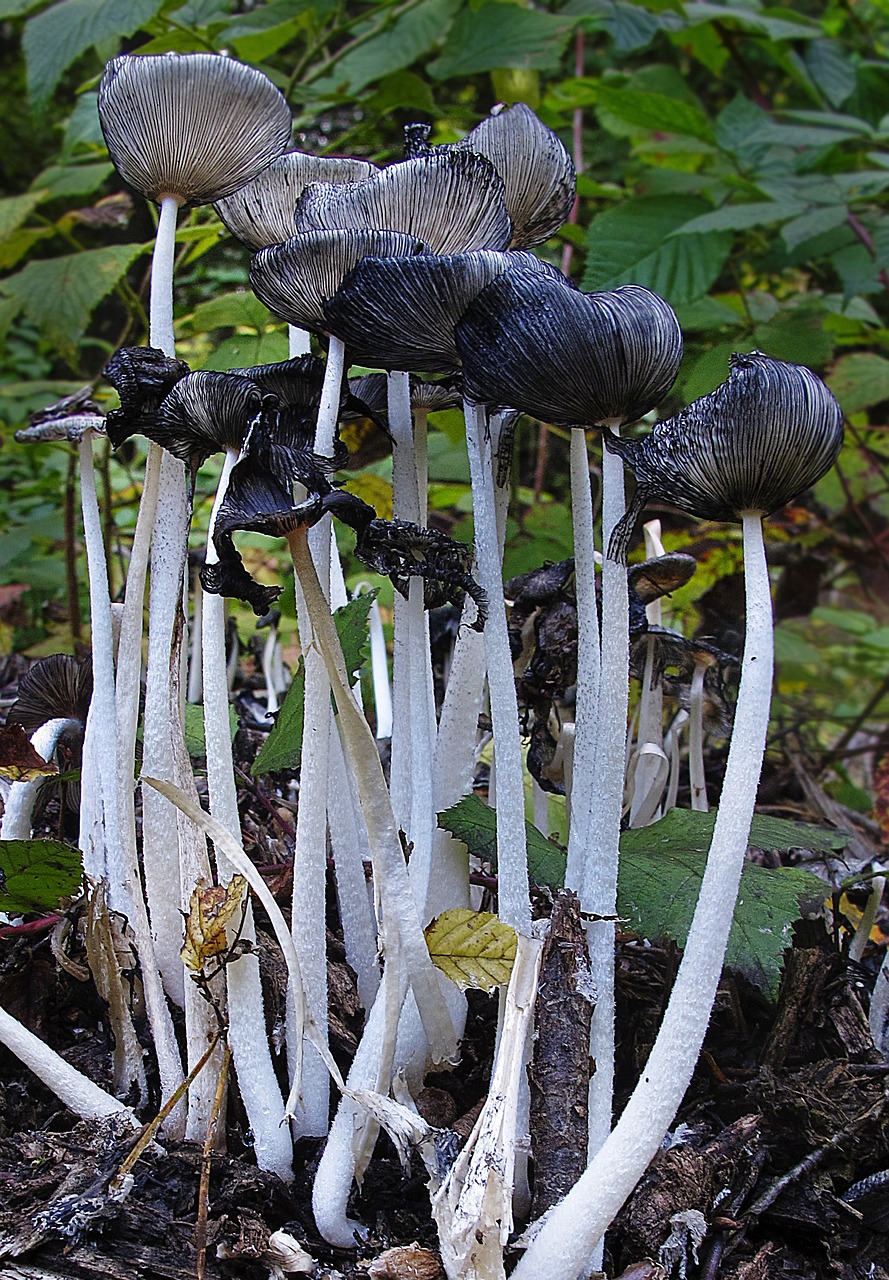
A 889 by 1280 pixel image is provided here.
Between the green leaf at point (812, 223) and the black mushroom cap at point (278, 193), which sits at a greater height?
the green leaf at point (812, 223)

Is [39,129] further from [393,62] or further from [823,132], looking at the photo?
[823,132]

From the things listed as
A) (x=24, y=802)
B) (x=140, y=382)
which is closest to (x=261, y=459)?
(x=140, y=382)

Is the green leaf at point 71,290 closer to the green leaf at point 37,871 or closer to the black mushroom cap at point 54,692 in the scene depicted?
the black mushroom cap at point 54,692

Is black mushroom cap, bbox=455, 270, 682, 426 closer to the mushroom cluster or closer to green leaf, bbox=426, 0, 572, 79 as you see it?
the mushroom cluster

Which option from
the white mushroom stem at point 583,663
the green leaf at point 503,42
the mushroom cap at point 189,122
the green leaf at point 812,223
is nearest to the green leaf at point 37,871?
the white mushroom stem at point 583,663

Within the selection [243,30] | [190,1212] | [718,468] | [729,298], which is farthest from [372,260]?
[729,298]

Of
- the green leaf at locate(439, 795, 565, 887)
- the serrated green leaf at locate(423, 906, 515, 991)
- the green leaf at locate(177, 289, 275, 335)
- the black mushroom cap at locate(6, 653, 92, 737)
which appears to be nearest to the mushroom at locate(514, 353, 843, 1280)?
the serrated green leaf at locate(423, 906, 515, 991)
